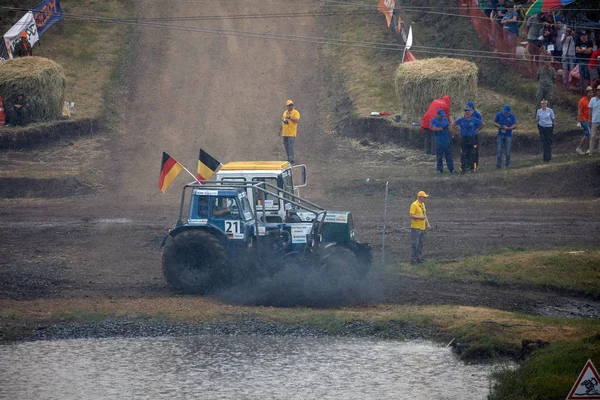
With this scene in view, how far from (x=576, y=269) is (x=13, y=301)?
1129 cm

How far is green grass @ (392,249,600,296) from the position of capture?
16516 millimetres

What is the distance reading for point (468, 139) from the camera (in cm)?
2433

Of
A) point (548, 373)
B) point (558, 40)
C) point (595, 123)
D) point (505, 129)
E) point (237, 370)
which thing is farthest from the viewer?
point (558, 40)

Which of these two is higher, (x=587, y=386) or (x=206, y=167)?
(x=206, y=167)

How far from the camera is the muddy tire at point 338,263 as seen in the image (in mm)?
15281

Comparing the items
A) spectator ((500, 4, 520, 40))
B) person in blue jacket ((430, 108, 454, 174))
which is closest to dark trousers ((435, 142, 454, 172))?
person in blue jacket ((430, 108, 454, 174))

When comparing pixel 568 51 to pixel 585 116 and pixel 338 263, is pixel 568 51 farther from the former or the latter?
pixel 338 263

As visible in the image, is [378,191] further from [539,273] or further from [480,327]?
[480,327]

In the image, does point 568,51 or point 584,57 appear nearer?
point 584,57

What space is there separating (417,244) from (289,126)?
8.93m

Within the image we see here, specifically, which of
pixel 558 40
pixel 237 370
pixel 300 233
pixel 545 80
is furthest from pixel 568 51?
pixel 237 370

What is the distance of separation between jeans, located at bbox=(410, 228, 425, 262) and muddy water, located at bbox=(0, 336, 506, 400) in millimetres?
4376

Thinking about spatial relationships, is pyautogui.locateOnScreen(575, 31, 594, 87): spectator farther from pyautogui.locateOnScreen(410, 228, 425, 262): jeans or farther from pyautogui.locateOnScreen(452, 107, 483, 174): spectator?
pyautogui.locateOnScreen(410, 228, 425, 262): jeans

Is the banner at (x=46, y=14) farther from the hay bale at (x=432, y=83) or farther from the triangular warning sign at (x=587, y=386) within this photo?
the triangular warning sign at (x=587, y=386)
